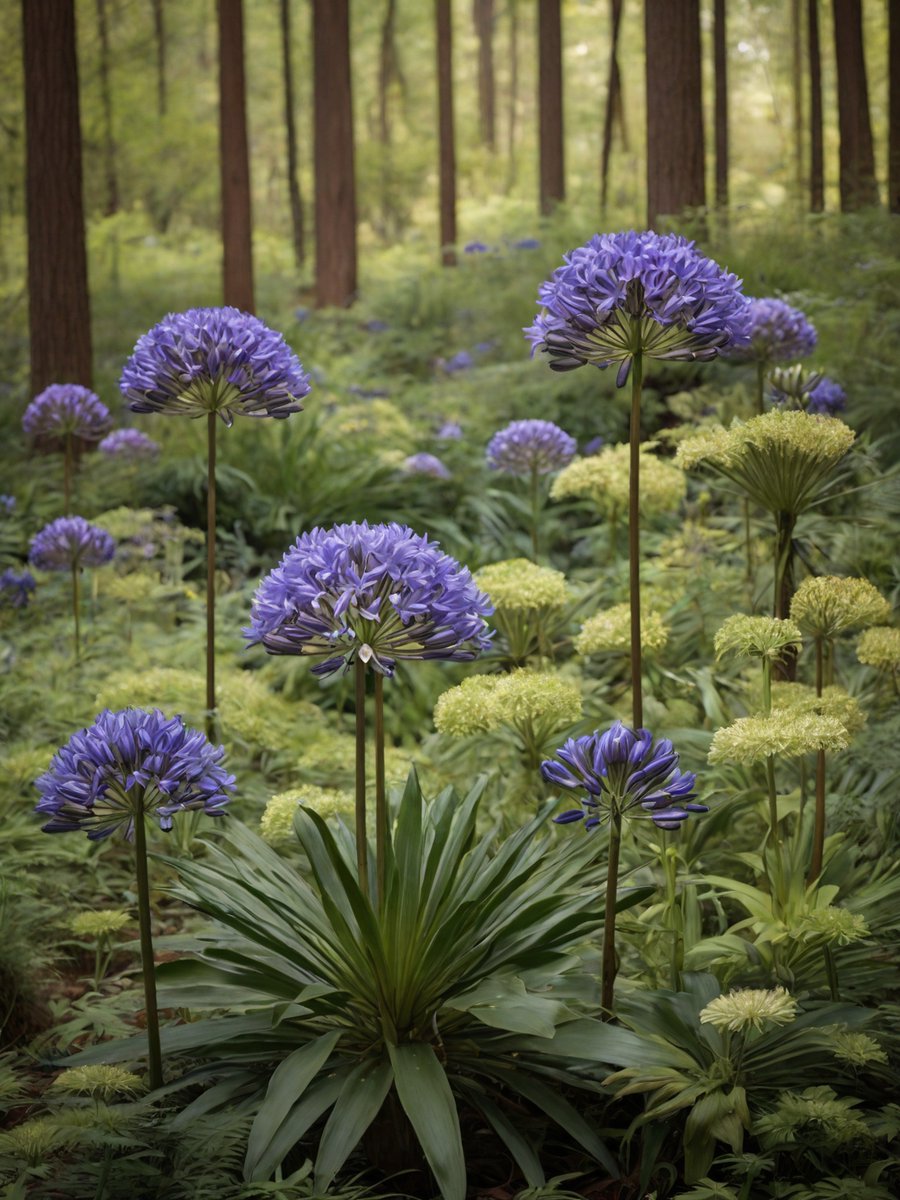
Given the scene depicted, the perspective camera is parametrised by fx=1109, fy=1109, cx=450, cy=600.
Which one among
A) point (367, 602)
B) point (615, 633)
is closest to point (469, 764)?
point (615, 633)

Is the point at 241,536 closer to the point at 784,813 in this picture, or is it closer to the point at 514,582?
the point at 514,582

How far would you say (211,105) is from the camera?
25.5m

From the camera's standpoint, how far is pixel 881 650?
285cm

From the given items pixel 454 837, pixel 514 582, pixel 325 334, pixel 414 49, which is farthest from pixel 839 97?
pixel 414 49

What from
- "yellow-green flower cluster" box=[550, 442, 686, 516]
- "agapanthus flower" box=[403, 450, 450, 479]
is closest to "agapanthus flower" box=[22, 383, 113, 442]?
"agapanthus flower" box=[403, 450, 450, 479]

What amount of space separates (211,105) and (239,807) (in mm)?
25114

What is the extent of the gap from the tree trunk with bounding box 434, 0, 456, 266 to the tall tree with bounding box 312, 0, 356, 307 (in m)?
2.51

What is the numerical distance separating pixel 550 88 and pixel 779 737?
14.9 metres

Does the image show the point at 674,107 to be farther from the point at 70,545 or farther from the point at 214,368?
the point at 214,368

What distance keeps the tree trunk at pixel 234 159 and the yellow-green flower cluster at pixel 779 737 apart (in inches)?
367

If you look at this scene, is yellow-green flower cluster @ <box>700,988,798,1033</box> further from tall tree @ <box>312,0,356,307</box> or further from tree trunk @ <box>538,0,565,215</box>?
tree trunk @ <box>538,0,565,215</box>

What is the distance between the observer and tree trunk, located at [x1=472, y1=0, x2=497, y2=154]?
27.1 meters

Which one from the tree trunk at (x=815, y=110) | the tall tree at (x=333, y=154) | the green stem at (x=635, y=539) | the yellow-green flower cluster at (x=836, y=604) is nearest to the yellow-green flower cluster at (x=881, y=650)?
the yellow-green flower cluster at (x=836, y=604)

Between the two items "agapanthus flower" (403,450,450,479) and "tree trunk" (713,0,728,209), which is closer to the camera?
"agapanthus flower" (403,450,450,479)
